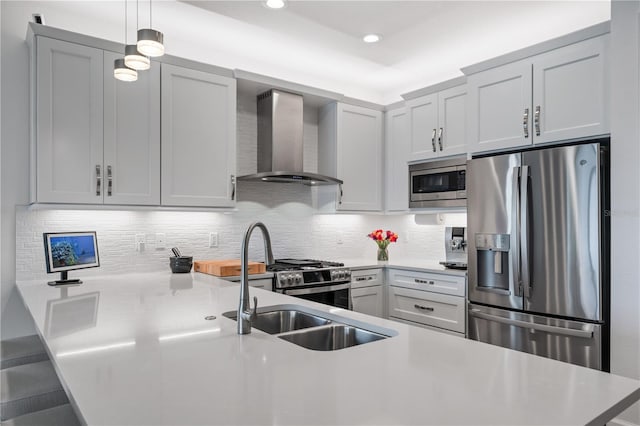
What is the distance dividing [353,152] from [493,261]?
1776 millimetres

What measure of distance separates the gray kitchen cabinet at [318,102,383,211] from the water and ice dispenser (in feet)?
4.59

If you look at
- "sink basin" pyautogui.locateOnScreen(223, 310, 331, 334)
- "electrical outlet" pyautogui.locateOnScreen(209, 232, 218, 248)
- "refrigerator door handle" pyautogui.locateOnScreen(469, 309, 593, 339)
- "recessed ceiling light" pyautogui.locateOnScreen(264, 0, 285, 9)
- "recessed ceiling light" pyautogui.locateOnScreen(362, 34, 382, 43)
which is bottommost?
"refrigerator door handle" pyautogui.locateOnScreen(469, 309, 593, 339)

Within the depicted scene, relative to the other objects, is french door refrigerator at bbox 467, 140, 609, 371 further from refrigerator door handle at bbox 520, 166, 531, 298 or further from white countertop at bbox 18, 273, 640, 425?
white countertop at bbox 18, 273, 640, 425

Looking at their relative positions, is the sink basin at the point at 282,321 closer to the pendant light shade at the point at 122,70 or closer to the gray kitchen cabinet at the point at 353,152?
the pendant light shade at the point at 122,70

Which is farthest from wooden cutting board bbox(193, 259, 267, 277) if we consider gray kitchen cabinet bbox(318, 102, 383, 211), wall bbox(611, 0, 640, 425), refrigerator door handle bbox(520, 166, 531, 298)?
wall bbox(611, 0, 640, 425)

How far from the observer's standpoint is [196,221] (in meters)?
3.50

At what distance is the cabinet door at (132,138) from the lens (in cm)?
282

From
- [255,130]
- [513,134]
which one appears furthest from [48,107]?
[513,134]

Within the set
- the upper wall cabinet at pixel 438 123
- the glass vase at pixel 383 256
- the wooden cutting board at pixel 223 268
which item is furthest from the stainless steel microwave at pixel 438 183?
the wooden cutting board at pixel 223 268

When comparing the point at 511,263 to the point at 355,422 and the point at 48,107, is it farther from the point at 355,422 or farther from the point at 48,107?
the point at 48,107

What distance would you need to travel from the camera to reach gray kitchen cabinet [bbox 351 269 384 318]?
383 cm

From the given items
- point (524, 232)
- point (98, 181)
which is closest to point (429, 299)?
point (524, 232)

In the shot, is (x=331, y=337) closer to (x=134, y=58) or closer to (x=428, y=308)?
(x=134, y=58)

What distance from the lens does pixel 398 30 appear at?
3.21m
